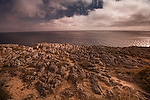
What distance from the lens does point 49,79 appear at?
13.2m

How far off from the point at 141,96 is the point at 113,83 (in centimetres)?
376

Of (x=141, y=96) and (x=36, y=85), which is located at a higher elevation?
(x=36, y=85)

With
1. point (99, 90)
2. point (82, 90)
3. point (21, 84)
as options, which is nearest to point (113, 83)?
point (99, 90)

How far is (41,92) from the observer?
1078 cm

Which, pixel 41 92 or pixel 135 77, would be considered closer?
pixel 41 92

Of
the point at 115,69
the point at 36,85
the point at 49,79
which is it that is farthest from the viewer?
the point at 115,69

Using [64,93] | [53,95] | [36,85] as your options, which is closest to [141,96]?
[64,93]

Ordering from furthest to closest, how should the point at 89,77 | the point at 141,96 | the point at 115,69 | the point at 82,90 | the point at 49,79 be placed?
the point at 115,69
the point at 89,77
the point at 49,79
the point at 82,90
the point at 141,96

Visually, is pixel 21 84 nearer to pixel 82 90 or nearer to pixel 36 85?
pixel 36 85

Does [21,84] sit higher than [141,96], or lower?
higher

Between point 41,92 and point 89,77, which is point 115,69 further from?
point 41,92

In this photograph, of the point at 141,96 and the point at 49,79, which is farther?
the point at 49,79

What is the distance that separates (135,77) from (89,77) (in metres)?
9.11

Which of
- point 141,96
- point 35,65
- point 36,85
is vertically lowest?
point 141,96
